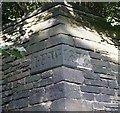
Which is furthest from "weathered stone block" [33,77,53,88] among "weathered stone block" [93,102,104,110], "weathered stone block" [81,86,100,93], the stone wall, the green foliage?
the green foliage

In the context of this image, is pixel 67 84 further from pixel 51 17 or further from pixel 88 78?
pixel 51 17

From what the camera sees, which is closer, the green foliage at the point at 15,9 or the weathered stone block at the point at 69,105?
the weathered stone block at the point at 69,105

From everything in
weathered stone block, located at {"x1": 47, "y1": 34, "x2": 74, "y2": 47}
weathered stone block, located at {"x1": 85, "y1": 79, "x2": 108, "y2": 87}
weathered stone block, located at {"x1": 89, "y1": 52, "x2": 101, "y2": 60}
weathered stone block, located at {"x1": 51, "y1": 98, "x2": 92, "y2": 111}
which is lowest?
weathered stone block, located at {"x1": 51, "y1": 98, "x2": 92, "y2": 111}

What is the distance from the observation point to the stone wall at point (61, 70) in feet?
9.23

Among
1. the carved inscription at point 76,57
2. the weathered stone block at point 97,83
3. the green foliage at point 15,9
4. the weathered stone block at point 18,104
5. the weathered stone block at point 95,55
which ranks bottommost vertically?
the weathered stone block at point 18,104

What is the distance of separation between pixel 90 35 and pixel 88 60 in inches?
16.1

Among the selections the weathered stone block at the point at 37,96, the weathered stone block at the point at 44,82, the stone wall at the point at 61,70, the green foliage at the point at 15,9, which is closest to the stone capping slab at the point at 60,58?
the stone wall at the point at 61,70

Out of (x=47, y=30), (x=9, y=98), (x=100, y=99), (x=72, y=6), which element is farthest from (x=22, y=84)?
(x=72, y=6)

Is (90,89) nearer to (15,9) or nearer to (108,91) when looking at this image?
A: (108,91)

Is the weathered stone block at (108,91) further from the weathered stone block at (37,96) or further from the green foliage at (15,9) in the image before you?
the green foliage at (15,9)

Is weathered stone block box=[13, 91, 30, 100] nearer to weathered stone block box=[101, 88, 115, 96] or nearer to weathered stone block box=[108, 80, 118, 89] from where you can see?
weathered stone block box=[101, 88, 115, 96]

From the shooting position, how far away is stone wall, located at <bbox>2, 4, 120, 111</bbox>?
281 cm

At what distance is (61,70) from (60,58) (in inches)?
5.2

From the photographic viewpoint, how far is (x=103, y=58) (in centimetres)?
334
